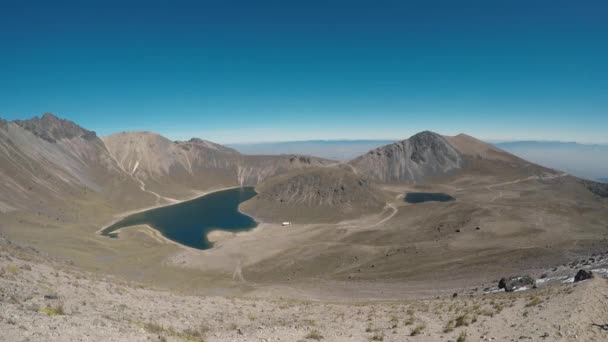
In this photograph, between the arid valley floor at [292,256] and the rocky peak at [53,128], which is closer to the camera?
the arid valley floor at [292,256]

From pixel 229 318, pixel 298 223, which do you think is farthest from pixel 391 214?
pixel 229 318

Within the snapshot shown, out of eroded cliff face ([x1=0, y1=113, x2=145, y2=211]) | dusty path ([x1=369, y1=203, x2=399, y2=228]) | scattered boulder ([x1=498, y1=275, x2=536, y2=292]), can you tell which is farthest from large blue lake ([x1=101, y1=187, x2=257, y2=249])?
scattered boulder ([x1=498, y1=275, x2=536, y2=292])

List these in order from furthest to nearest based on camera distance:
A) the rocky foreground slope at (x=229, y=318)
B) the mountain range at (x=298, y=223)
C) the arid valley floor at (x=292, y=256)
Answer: the mountain range at (x=298, y=223) < the arid valley floor at (x=292, y=256) < the rocky foreground slope at (x=229, y=318)

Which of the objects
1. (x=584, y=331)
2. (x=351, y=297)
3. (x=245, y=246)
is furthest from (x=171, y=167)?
(x=584, y=331)

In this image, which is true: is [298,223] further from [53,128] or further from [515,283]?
[53,128]

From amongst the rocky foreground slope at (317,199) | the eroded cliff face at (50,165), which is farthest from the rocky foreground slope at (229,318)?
the eroded cliff face at (50,165)

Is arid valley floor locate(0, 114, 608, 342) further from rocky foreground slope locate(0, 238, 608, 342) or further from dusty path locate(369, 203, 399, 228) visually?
dusty path locate(369, 203, 399, 228)

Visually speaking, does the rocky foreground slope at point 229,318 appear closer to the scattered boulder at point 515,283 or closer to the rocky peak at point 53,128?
the scattered boulder at point 515,283
